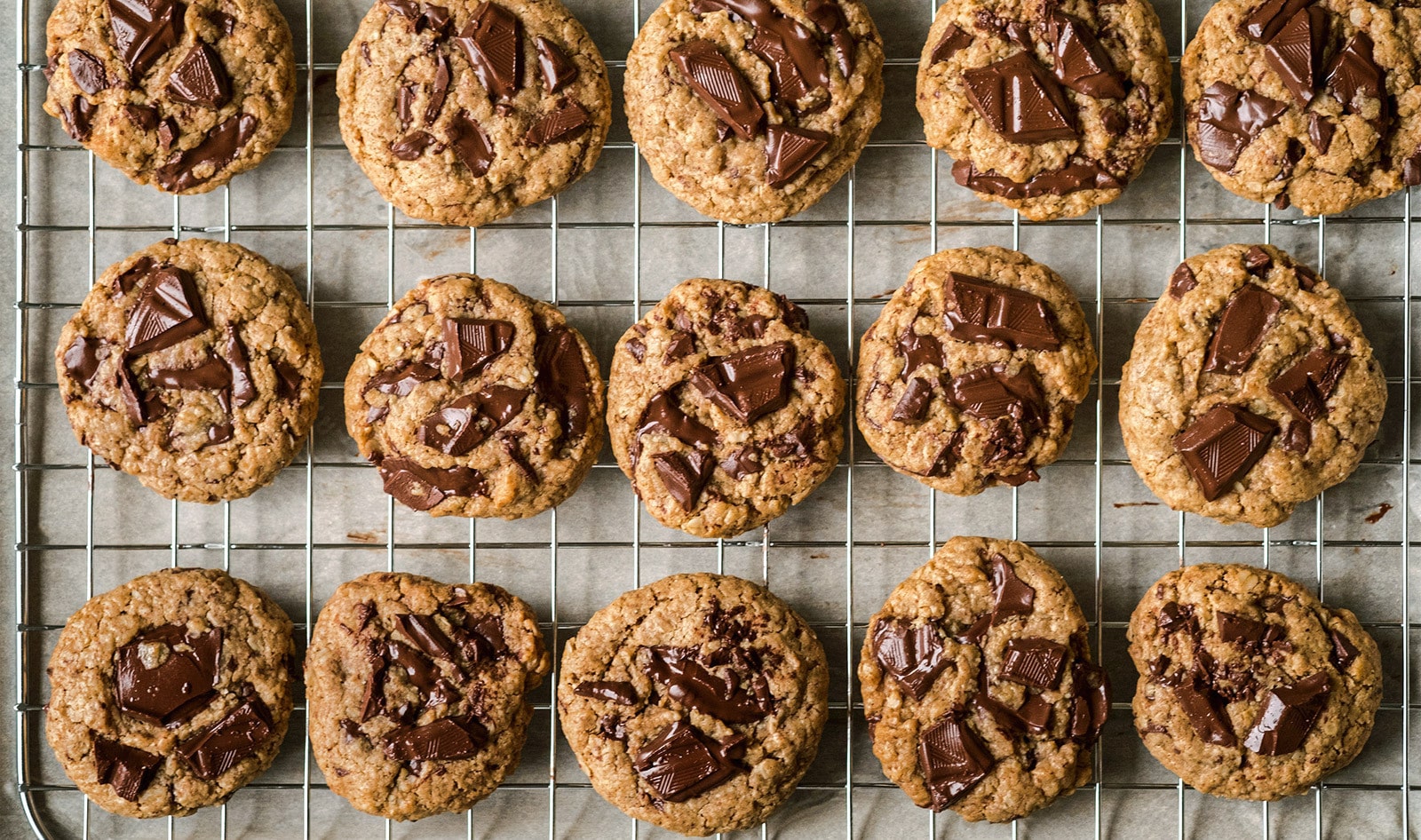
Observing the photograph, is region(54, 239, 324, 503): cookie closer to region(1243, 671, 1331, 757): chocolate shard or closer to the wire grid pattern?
the wire grid pattern

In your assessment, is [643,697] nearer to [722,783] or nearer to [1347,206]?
[722,783]

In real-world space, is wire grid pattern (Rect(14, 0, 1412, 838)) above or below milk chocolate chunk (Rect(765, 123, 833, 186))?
below

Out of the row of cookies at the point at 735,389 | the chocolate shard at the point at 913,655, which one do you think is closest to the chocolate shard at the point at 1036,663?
the chocolate shard at the point at 913,655

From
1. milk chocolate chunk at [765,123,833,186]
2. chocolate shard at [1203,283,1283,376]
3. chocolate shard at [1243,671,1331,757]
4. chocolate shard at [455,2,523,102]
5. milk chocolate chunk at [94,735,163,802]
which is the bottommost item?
milk chocolate chunk at [94,735,163,802]

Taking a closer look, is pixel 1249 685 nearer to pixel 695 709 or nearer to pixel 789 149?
pixel 695 709

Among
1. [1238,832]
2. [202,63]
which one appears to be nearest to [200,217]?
[202,63]

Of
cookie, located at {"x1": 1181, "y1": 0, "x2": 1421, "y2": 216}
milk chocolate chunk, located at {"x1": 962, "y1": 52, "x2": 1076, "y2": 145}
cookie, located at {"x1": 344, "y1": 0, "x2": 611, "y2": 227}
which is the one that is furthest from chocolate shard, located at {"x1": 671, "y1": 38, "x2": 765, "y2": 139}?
cookie, located at {"x1": 1181, "y1": 0, "x2": 1421, "y2": 216}

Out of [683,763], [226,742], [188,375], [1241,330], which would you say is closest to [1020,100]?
[1241,330]
